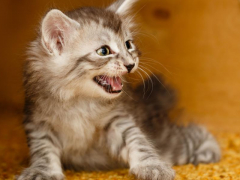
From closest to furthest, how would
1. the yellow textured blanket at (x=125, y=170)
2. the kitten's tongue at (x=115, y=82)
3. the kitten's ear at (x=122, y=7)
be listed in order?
the kitten's tongue at (x=115, y=82), the yellow textured blanket at (x=125, y=170), the kitten's ear at (x=122, y=7)

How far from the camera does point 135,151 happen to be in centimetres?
232

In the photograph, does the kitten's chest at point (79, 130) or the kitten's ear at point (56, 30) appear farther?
the kitten's chest at point (79, 130)

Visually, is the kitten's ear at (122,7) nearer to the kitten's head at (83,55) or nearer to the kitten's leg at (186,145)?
the kitten's head at (83,55)

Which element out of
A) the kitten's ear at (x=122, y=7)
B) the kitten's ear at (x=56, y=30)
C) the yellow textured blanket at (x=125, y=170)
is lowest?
the yellow textured blanket at (x=125, y=170)

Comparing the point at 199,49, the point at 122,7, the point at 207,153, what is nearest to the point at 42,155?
the point at 122,7

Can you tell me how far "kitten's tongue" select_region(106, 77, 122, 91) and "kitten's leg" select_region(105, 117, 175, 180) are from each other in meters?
0.28

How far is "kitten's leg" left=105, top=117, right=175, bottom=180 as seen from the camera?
2.15 metres

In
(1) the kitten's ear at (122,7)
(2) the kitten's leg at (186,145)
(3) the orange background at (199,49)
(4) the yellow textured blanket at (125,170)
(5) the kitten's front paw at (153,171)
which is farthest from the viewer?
(3) the orange background at (199,49)

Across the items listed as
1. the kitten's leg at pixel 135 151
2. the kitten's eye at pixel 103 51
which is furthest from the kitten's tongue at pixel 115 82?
the kitten's leg at pixel 135 151

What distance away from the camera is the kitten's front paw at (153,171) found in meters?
2.12

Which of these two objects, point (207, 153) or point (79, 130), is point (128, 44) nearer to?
point (79, 130)

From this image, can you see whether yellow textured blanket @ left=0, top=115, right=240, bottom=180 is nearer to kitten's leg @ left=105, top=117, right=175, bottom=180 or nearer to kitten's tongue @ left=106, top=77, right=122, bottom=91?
kitten's leg @ left=105, top=117, right=175, bottom=180

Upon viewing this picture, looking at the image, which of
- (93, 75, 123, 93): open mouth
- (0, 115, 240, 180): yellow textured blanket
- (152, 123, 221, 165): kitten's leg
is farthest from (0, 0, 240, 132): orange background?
(93, 75, 123, 93): open mouth

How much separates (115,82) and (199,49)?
4.99ft
